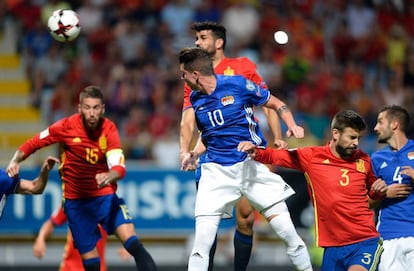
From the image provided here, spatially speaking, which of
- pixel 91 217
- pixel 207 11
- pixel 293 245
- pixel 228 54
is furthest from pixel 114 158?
pixel 207 11

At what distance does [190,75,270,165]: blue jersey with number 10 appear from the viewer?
867 cm

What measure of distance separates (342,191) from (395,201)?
0.68 metres

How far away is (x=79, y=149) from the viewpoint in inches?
391

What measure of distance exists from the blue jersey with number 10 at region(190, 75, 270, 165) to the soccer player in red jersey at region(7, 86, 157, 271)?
1.32m

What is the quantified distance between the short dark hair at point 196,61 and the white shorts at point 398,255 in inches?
85.2

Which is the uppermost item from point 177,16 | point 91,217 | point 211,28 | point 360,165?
point 177,16

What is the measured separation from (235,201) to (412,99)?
8676mm

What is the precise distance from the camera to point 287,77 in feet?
55.5

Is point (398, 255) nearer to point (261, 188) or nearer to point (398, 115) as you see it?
point (398, 115)

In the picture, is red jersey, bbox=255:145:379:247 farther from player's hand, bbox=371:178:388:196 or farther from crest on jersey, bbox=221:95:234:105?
crest on jersey, bbox=221:95:234:105

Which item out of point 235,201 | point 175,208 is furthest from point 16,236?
point 235,201

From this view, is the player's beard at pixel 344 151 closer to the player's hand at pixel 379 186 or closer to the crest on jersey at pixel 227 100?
the player's hand at pixel 379 186

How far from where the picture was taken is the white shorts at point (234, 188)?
863 cm

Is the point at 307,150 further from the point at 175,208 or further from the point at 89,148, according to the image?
the point at 175,208
